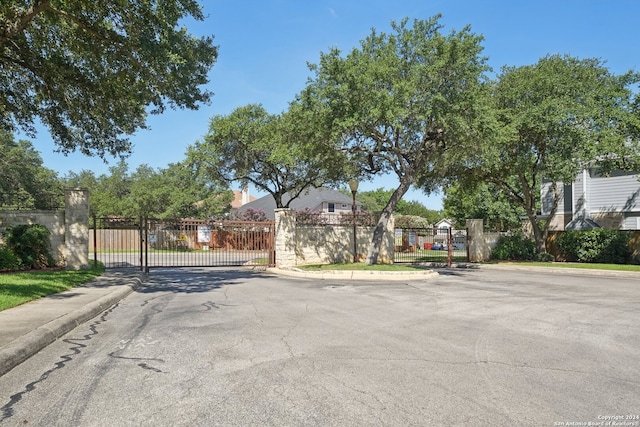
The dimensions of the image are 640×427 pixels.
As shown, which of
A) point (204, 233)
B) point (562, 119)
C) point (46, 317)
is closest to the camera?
point (46, 317)

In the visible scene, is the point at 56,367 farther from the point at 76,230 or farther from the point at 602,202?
the point at 602,202

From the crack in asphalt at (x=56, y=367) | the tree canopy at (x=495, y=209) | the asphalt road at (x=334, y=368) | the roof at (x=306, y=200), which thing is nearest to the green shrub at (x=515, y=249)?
the asphalt road at (x=334, y=368)

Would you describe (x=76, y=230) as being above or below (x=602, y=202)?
below

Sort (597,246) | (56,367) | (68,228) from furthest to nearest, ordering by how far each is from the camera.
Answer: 1. (597,246)
2. (68,228)
3. (56,367)

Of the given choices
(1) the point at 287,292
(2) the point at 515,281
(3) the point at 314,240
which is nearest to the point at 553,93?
(2) the point at 515,281

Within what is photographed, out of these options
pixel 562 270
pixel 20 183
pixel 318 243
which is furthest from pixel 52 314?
pixel 20 183

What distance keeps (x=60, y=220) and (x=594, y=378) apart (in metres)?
17.4

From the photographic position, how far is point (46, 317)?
770cm

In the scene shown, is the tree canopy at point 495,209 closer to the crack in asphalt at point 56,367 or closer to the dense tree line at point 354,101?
the dense tree line at point 354,101

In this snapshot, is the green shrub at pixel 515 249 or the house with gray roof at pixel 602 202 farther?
the house with gray roof at pixel 602 202

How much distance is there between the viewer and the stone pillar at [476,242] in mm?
27047

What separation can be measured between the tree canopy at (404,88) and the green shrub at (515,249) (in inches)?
443

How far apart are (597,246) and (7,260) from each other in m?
26.2

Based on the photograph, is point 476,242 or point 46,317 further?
point 476,242
